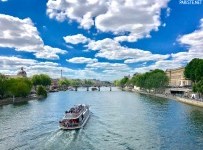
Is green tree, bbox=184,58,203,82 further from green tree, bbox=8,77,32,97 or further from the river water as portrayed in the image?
green tree, bbox=8,77,32,97

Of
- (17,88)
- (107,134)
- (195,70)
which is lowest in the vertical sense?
(107,134)

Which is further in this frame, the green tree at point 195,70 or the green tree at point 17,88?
the green tree at point 195,70

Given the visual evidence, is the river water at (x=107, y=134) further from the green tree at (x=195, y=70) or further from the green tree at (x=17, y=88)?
the green tree at (x=195, y=70)

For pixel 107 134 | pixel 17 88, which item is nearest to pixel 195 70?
pixel 17 88

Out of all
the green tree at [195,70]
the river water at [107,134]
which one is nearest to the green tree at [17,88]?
the river water at [107,134]

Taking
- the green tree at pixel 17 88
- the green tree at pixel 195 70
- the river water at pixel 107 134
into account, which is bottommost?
the river water at pixel 107 134

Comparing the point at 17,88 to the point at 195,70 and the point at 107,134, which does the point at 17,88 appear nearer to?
the point at 195,70

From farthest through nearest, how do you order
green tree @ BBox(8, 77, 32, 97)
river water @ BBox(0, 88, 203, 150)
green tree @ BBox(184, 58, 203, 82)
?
green tree @ BBox(184, 58, 203, 82) < green tree @ BBox(8, 77, 32, 97) < river water @ BBox(0, 88, 203, 150)

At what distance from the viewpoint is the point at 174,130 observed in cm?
6031

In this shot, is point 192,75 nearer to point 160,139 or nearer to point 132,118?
point 132,118

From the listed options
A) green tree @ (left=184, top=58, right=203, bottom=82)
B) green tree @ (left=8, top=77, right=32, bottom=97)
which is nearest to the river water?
green tree @ (left=8, top=77, right=32, bottom=97)

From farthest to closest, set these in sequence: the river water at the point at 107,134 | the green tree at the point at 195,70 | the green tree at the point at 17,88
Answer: the green tree at the point at 195,70 < the green tree at the point at 17,88 < the river water at the point at 107,134

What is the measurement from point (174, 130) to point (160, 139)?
8726 millimetres

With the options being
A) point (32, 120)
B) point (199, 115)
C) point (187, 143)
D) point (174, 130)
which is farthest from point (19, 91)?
point (187, 143)
